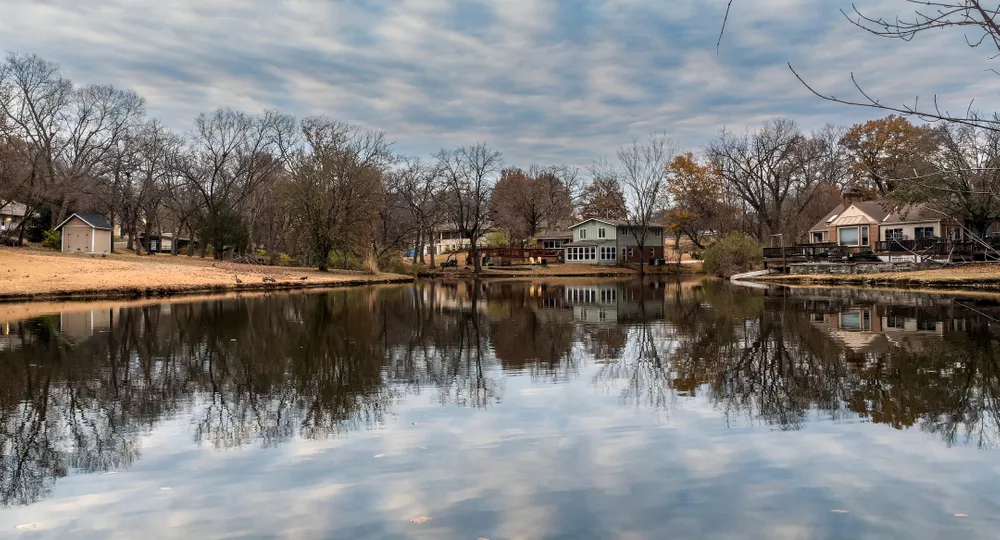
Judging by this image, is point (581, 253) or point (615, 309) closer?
point (615, 309)

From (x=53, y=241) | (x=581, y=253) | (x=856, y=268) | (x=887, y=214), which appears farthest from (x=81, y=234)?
(x=887, y=214)

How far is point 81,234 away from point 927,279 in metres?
62.2

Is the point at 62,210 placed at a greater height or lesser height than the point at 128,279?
greater

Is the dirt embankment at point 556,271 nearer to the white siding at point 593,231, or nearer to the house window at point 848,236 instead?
the white siding at point 593,231

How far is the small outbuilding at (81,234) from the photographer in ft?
188

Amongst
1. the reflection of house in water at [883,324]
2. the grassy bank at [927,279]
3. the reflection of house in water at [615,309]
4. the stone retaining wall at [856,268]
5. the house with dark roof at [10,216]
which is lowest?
the reflection of house in water at [615,309]

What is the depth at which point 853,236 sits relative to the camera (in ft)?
198

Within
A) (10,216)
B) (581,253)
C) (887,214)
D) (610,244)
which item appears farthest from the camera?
(581,253)

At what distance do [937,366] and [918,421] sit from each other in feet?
14.6

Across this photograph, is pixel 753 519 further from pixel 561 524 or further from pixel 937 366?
pixel 937 366

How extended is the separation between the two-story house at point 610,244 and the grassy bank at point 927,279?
1415 inches

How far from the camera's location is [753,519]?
17.5 feet

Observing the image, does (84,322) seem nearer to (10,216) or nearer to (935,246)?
Answer: (935,246)

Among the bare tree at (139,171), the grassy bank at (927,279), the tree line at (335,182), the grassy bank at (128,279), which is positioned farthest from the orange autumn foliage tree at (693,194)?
the bare tree at (139,171)
